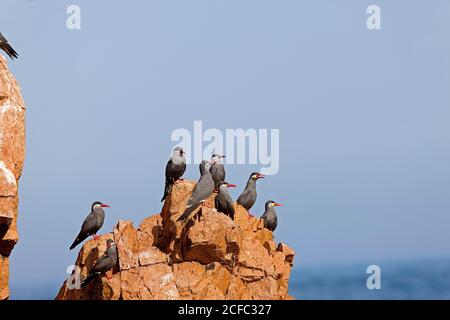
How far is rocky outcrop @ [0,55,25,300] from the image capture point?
28.6 m

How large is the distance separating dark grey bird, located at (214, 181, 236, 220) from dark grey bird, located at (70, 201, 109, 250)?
4.82 m

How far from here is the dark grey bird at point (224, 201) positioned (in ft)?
110

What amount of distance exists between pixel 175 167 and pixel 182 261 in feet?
12.3

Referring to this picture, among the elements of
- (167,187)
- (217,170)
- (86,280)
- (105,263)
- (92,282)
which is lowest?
(92,282)

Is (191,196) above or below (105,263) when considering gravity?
above

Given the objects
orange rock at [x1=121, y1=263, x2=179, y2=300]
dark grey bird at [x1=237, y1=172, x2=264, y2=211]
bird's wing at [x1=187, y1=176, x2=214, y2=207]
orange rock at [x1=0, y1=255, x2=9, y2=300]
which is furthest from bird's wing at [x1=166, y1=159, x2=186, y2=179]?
orange rock at [x1=0, y1=255, x2=9, y2=300]

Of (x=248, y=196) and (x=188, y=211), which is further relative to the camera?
(x=248, y=196)

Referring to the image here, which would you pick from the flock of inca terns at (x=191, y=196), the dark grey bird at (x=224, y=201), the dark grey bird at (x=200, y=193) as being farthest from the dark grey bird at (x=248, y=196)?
the dark grey bird at (x=200, y=193)

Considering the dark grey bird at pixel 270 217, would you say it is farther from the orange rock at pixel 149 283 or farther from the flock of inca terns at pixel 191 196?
the orange rock at pixel 149 283

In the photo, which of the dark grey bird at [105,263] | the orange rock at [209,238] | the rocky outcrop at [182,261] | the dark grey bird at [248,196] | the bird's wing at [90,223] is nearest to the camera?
the rocky outcrop at [182,261]

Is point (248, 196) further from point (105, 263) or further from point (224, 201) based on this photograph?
point (105, 263)

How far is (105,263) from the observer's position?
106 ft

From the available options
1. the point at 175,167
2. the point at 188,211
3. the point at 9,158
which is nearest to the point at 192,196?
the point at 188,211

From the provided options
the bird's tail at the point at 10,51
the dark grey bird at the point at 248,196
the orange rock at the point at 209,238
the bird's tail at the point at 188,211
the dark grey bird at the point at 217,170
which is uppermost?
the bird's tail at the point at 10,51
